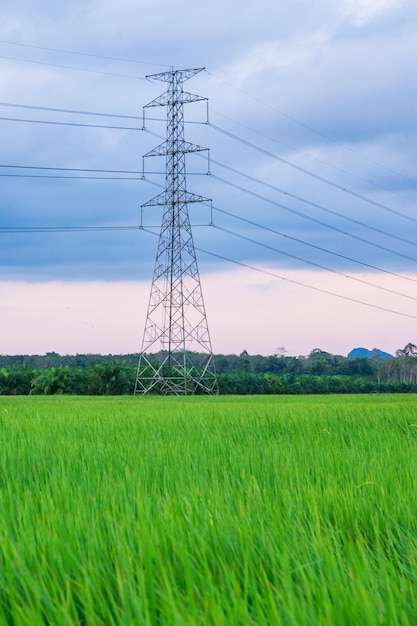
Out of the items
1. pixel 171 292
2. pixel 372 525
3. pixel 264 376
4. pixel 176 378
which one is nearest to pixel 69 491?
pixel 372 525

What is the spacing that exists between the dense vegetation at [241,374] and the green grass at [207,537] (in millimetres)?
29682

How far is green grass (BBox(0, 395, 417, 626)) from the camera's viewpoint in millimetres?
1530

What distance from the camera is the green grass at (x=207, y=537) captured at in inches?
60.2

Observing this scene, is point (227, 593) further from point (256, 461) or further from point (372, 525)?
point (256, 461)

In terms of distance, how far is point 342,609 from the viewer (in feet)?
4.78

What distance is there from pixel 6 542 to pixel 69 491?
1.09 meters

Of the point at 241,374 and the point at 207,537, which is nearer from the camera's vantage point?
the point at 207,537

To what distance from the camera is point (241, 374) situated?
42.0 meters

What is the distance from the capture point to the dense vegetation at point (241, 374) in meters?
35.0

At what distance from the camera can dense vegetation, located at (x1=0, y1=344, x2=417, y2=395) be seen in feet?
115

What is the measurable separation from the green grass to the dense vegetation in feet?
97.4

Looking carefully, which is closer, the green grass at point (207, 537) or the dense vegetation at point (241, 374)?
the green grass at point (207, 537)

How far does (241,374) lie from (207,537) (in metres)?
39.9

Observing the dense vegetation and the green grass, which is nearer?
the green grass
